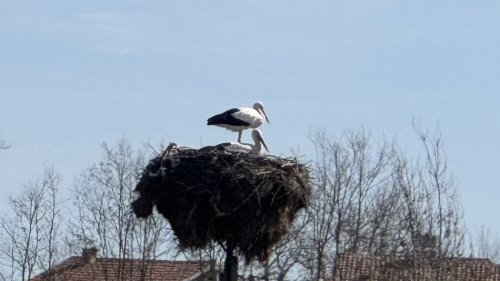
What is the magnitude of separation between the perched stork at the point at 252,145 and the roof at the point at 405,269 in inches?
175

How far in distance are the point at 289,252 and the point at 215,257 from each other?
13.0 ft

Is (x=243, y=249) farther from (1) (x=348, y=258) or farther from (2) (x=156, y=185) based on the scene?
(1) (x=348, y=258)

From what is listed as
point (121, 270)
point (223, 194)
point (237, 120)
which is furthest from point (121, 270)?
point (223, 194)

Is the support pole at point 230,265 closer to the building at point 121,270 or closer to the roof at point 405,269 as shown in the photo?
the roof at point 405,269

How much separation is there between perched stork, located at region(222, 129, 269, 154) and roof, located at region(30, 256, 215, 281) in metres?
10.2

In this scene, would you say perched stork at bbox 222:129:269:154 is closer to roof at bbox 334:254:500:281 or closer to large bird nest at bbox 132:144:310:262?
large bird nest at bbox 132:144:310:262

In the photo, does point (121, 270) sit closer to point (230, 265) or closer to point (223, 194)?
Answer: point (230, 265)

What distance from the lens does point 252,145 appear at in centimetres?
2127

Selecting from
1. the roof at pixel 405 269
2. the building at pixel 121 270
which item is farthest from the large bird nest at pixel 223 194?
the building at pixel 121 270

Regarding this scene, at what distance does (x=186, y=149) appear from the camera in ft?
67.5

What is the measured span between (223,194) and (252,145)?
1.58 metres

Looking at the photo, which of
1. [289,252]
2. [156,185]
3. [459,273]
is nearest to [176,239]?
[156,185]

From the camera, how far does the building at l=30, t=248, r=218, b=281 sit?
117ft

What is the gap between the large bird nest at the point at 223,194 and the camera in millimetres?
19859
